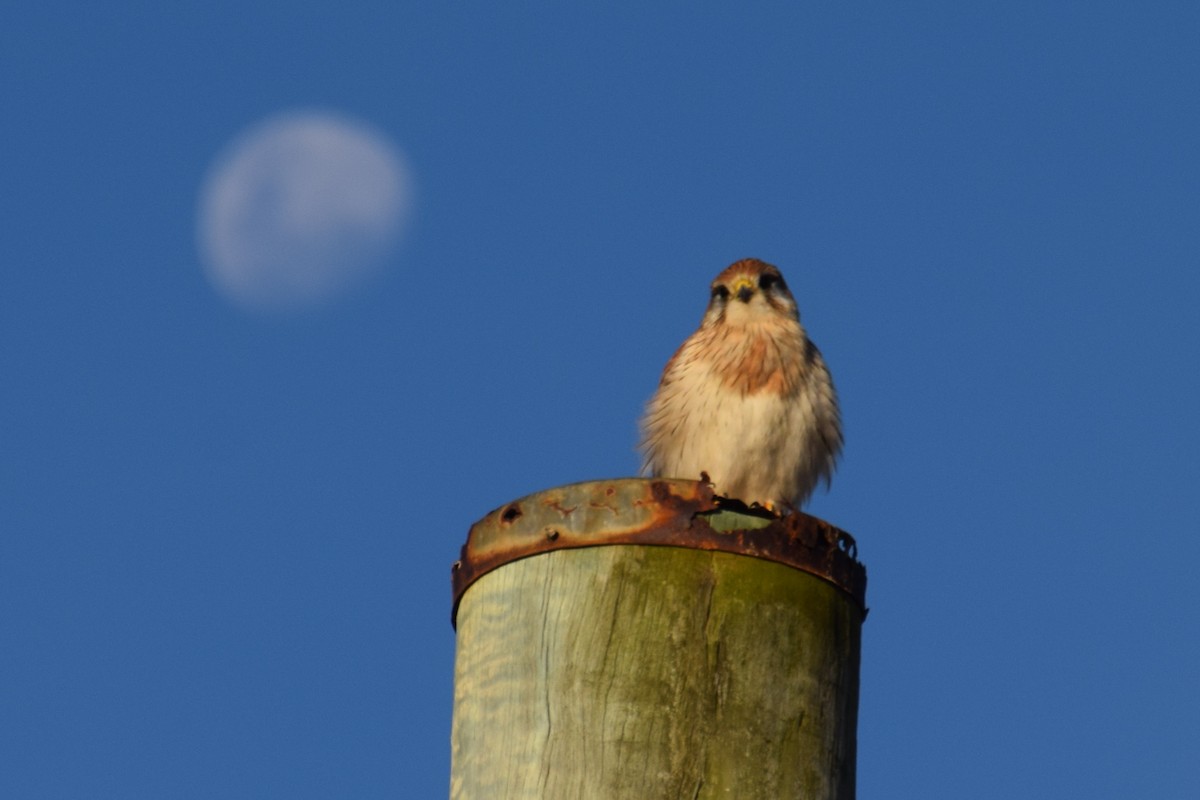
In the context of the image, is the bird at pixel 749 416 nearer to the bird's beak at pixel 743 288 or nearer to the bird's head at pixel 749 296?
Answer: the bird's head at pixel 749 296

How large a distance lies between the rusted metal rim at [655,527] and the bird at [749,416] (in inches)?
121

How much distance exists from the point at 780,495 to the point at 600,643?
142 inches

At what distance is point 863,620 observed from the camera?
2652 millimetres

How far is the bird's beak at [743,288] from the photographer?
21.5 feet

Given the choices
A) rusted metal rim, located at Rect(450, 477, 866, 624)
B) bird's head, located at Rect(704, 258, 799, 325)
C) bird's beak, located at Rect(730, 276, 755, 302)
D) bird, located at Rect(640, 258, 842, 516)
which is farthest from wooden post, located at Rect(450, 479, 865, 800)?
bird's beak, located at Rect(730, 276, 755, 302)

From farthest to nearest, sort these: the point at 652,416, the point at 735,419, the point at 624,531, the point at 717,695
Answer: the point at 652,416 → the point at 735,419 → the point at 624,531 → the point at 717,695

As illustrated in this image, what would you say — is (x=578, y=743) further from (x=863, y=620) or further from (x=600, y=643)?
(x=863, y=620)

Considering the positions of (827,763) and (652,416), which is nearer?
(827,763)

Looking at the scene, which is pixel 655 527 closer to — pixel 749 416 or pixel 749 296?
pixel 749 416

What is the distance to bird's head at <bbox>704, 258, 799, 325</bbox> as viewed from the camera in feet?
21.1

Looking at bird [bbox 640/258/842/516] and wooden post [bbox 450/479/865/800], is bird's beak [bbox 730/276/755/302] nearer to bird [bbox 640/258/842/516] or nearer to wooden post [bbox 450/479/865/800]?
bird [bbox 640/258/842/516]

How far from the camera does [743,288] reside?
21.6ft

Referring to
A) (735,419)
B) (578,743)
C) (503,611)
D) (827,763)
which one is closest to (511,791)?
(578,743)

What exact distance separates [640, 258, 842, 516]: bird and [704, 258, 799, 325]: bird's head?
0.06 m
